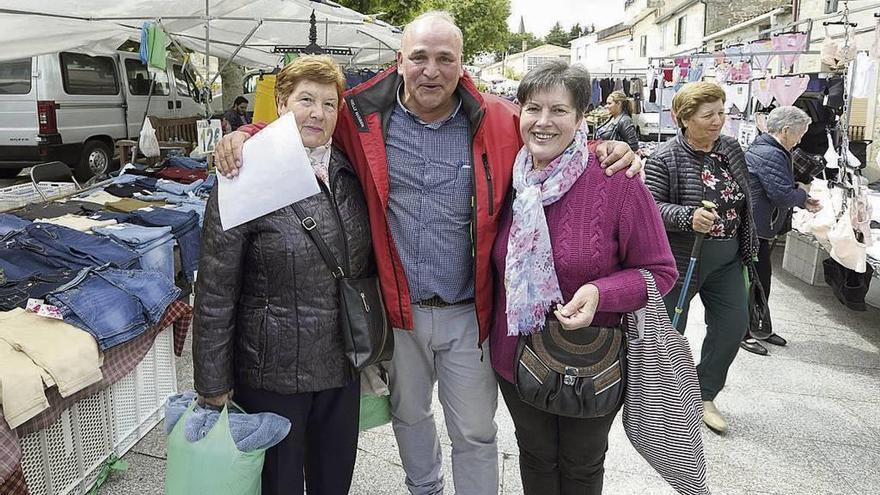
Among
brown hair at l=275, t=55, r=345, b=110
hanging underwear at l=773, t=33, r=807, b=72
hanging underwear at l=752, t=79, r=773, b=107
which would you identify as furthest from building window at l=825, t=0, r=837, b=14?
brown hair at l=275, t=55, r=345, b=110

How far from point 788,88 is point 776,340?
336 centimetres

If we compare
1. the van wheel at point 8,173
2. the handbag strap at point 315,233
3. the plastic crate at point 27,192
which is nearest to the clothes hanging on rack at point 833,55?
the handbag strap at point 315,233

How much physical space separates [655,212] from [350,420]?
1.19m

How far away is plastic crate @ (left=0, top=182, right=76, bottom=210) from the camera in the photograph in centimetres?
470

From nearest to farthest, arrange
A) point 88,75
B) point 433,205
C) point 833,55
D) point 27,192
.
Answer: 1. point 433,205
2. point 27,192
3. point 833,55
4. point 88,75

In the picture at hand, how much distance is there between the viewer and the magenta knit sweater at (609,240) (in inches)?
73.8

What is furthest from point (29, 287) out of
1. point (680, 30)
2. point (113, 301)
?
point (680, 30)

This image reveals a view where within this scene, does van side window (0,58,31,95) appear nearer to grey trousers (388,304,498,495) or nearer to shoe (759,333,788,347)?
grey trousers (388,304,498,495)

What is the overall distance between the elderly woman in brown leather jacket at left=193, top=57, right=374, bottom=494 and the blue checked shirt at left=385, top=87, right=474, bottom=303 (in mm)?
136

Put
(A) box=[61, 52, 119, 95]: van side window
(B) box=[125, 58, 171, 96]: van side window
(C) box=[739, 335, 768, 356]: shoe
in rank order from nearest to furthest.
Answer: (C) box=[739, 335, 768, 356]: shoe
(A) box=[61, 52, 119, 95]: van side window
(B) box=[125, 58, 171, 96]: van side window

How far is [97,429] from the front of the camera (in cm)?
280

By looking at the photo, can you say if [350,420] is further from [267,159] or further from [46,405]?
[46,405]

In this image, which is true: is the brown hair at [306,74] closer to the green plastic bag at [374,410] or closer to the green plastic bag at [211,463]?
the green plastic bag at [211,463]

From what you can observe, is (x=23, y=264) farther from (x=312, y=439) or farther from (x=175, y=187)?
(x=175, y=187)
